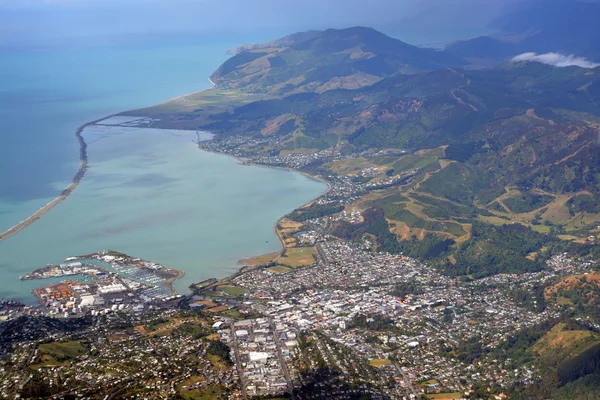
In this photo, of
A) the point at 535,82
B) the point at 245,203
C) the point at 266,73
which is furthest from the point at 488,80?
the point at 245,203

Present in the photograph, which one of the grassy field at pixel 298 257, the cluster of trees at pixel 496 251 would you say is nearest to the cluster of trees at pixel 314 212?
the grassy field at pixel 298 257

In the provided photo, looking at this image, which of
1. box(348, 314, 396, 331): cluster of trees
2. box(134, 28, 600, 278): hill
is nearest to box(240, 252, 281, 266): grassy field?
box(134, 28, 600, 278): hill

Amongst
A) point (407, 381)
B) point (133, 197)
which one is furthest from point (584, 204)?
point (133, 197)

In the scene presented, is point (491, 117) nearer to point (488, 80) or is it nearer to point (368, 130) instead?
point (368, 130)

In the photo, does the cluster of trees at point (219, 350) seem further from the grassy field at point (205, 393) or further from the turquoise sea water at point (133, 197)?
the turquoise sea water at point (133, 197)

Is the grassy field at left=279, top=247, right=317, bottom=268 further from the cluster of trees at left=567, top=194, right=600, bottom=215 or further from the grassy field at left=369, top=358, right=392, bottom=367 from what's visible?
the cluster of trees at left=567, top=194, right=600, bottom=215

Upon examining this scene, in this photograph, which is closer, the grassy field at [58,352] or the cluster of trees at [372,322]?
the grassy field at [58,352]
